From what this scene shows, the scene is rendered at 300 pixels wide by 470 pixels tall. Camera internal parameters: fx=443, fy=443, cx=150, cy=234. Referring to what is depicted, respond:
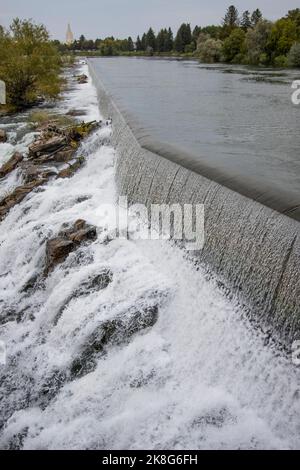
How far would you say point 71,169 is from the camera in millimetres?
12445

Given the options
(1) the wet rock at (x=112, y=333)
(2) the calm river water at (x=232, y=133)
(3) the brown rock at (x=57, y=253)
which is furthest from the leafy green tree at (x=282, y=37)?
(1) the wet rock at (x=112, y=333)

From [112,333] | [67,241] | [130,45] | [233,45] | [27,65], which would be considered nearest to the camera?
[112,333]

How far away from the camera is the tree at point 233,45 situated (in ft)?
172

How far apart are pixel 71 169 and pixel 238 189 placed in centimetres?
691

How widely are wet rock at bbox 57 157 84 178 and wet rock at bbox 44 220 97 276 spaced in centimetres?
371

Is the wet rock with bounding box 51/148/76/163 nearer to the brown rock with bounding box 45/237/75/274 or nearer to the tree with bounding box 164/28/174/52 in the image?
the brown rock with bounding box 45/237/75/274

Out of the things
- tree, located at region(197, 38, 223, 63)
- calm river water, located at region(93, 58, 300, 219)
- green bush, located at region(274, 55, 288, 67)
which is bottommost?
calm river water, located at region(93, 58, 300, 219)

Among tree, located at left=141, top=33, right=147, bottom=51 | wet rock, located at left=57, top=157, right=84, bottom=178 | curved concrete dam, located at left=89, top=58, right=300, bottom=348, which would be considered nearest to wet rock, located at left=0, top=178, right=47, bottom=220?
wet rock, located at left=57, top=157, right=84, bottom=178

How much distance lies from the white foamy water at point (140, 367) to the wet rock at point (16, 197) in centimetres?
318

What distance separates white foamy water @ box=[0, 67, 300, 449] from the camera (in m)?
4.72

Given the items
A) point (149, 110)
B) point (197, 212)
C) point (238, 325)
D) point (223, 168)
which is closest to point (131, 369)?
point (238, 325)

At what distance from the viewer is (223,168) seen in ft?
25.5

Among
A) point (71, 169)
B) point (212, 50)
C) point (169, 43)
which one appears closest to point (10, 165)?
point (71, 169)

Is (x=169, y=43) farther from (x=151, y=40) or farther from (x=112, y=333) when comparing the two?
(x=112, y=333)
